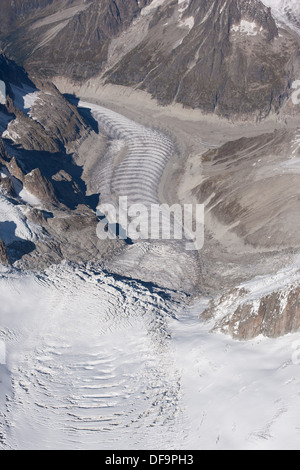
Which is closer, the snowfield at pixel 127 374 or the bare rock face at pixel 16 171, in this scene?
the snowfield at pixel 127 374

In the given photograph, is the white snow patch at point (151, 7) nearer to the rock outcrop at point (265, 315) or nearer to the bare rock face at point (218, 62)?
the bare rock face at point (218, 62)

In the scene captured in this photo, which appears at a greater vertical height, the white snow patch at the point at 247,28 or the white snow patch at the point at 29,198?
the white snow patch at the point at 247,28

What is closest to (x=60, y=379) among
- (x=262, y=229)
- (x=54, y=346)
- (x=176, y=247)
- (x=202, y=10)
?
(x=54, y=346)

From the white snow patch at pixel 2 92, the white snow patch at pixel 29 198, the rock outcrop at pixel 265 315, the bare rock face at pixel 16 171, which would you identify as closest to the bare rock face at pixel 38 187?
the white snow patch at pixel 29 198

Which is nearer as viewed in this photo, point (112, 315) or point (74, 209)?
point (112, 315)

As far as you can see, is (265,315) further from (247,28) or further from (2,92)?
(247,28)

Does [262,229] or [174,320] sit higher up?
[262,229]

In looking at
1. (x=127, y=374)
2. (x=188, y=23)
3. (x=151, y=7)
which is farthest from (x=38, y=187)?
(x=151, y=7)
